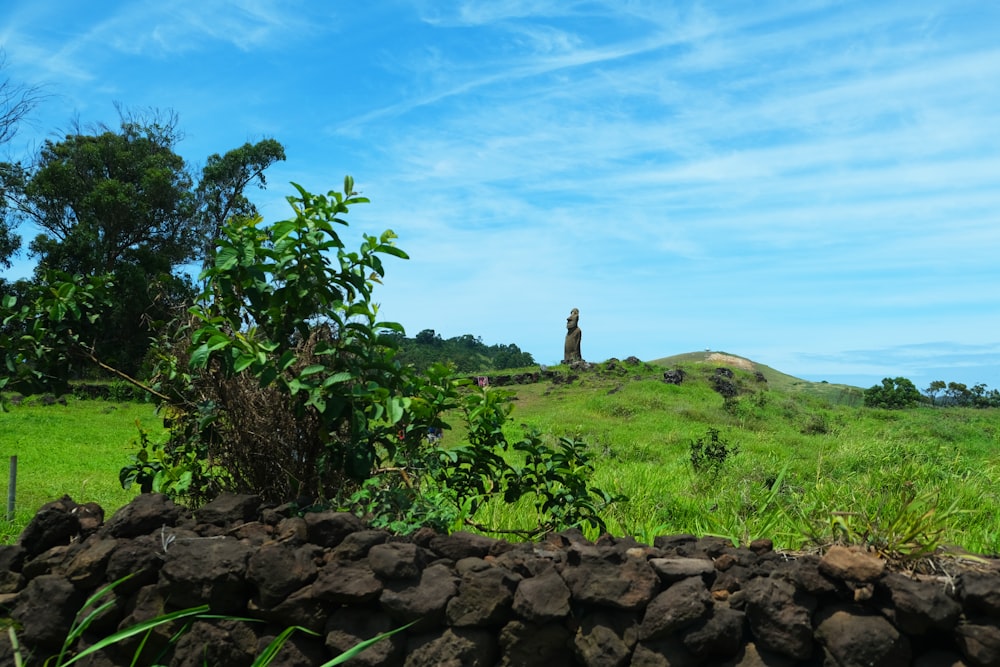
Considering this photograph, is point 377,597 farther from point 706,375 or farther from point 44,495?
point 706,375

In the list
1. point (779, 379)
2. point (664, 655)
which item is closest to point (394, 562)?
point (664, 655)

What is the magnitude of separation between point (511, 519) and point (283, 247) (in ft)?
7.84

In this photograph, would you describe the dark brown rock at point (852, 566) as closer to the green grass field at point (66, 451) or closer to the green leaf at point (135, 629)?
the green leaf at point (135, 629)

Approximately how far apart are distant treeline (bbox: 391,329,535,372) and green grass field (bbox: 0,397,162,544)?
44.7 ft

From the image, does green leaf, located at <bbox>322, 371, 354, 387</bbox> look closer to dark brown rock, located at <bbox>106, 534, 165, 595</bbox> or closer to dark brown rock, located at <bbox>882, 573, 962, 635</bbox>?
dark brown rock, located at <bbox>106, 534, 165, 595</bbox>

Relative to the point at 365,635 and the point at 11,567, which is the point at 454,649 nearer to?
the point at 365,635

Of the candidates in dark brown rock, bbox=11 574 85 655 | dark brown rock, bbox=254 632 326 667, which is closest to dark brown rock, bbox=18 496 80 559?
dark brown rock, bbox=11 574 85 655

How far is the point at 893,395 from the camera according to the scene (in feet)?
85.1

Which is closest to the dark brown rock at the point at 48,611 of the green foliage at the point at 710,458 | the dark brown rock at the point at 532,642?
the dark brown rock at the point at 532,642

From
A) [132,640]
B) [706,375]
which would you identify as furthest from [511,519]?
[706,375]

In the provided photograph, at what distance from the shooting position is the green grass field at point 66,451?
28.8 feet

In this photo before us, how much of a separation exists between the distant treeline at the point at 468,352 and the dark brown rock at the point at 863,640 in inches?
1090

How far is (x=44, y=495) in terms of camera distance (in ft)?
30.2

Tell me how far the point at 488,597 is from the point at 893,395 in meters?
25.5
